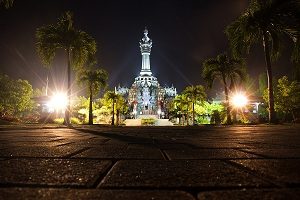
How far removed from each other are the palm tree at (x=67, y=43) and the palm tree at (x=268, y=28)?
11124 mm

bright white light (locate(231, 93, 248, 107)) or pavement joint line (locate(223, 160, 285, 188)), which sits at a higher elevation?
bright white light (locate(231, 93, 248, 107))

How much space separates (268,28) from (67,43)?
14.7m

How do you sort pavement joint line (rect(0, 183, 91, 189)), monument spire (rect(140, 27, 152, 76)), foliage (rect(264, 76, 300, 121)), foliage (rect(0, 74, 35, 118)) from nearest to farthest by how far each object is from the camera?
pavement joint line (rect(0, 183, 91, 189)), foliage (rect(264, 76, 300, 121)), foliage (rect(0, 74, 35, 118)), monument spire (rect(140, 27, 152, 76))

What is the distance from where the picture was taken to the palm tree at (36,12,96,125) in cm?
2209

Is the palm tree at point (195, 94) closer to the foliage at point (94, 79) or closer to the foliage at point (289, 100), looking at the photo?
the foliage at point (289, 100)

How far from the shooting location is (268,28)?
19031 mm

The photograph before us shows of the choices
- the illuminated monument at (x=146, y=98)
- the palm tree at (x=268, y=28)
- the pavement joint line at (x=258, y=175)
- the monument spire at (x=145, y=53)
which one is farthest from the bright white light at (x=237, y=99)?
the monument spire at (x=145, y=53)

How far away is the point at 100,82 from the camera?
33906mm

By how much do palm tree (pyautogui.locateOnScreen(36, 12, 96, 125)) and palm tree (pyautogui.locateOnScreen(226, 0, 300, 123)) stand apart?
1112 cm

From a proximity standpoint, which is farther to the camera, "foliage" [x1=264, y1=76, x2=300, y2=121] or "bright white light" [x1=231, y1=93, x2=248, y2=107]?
"foliage" [x1=264, y1=76, x2=300, y2=121]

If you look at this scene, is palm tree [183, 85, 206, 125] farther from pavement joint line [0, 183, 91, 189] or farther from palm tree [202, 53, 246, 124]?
pavement joint line [0, 183, 91, 189]

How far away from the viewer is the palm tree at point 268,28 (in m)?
17.5

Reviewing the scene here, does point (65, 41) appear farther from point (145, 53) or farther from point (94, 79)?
point (145, 53)

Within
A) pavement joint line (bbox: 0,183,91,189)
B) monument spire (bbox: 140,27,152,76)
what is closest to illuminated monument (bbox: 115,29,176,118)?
monument spire (bbox: 140,27,152,76)
